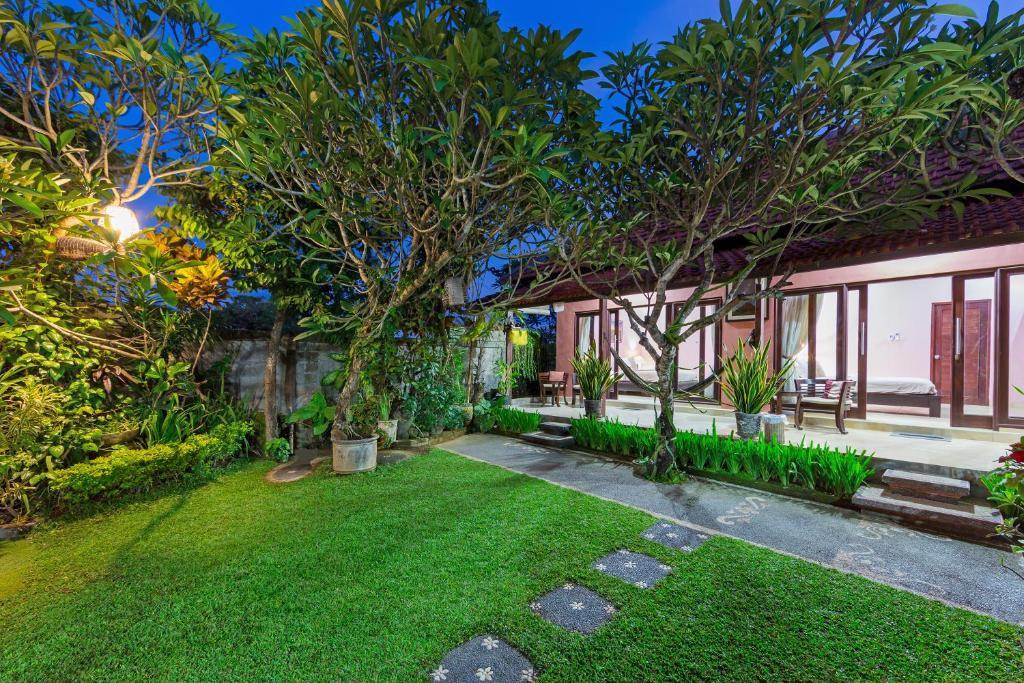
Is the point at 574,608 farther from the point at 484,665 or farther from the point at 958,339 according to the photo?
the point at 958,339

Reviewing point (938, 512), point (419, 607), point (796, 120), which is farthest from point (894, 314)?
point (419, 607)

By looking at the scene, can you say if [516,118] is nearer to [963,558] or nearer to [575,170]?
[575,170]

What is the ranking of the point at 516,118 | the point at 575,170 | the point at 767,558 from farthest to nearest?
the point at 575,170 < the point at 516,118 < the point at 767,558

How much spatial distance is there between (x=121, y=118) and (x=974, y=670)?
633cm

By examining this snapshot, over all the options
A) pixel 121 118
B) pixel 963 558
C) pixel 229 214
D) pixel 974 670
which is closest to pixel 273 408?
pixel 229 214

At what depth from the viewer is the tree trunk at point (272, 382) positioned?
4934 millimetres

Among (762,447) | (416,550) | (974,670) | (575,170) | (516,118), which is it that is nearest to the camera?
(974,670)

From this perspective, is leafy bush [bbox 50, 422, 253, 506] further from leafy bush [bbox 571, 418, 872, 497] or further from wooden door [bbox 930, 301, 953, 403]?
wooden door [bbox 930, 301, 953, 403]

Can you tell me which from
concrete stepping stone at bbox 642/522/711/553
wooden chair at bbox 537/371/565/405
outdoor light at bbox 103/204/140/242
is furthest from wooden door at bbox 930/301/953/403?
outdoor light at bbox 103/204/140/242

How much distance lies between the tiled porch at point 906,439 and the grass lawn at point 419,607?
2.01 meters

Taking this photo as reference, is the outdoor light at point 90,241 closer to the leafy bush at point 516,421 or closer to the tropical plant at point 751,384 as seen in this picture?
the leafy bush at point 516,421

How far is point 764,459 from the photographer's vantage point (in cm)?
357

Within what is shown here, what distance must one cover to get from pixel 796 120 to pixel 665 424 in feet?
8.69

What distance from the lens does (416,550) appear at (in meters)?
2.52
